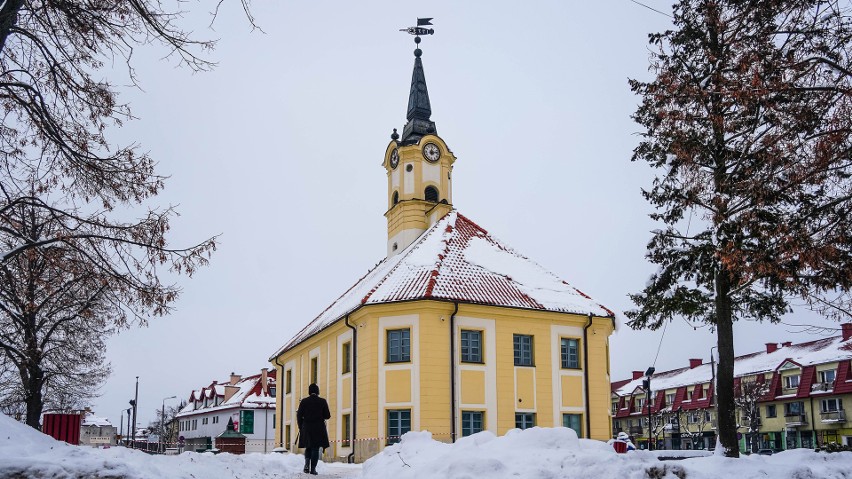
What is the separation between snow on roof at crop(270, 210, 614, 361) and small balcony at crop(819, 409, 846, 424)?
113 ft

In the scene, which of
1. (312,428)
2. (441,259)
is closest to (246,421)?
(441,259)

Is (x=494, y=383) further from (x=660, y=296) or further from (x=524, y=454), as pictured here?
(x=524, y=454)

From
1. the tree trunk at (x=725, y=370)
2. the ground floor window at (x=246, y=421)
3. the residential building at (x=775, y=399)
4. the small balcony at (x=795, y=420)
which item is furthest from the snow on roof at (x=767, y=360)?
the tree trunk at (x=725, y=370)

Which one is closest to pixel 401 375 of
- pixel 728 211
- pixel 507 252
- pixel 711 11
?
pixel 507 252

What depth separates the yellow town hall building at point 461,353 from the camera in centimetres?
2684

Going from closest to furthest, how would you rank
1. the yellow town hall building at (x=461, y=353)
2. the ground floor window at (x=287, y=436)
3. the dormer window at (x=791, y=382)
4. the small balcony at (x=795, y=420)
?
the yellow town hall building at (x=461, y=353)
the ground floor window at (x=287, y=436)
the small balcony at (x=795, y=420)
the dormer window at (x=791, y=382)

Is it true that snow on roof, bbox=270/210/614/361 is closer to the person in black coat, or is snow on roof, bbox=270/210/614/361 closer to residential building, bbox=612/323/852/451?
the person in black coat

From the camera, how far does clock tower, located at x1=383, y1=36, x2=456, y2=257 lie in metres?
37.4

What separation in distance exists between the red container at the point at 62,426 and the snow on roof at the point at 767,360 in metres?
50.4

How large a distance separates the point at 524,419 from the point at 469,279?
219 inches

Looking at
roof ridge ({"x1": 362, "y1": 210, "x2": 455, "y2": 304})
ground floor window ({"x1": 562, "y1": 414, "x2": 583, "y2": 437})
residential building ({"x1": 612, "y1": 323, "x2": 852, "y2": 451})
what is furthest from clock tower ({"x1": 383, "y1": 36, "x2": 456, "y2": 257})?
residential building ({"x1": 612, "y1": 323, "x2": 852, "y2": 451})

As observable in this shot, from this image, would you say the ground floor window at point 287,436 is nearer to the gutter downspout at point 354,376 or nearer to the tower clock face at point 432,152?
the gutter downspout at point 354,376

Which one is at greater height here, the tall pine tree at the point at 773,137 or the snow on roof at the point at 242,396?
the tall pine tree at the point at 773,137

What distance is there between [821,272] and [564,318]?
1827 centimetres
